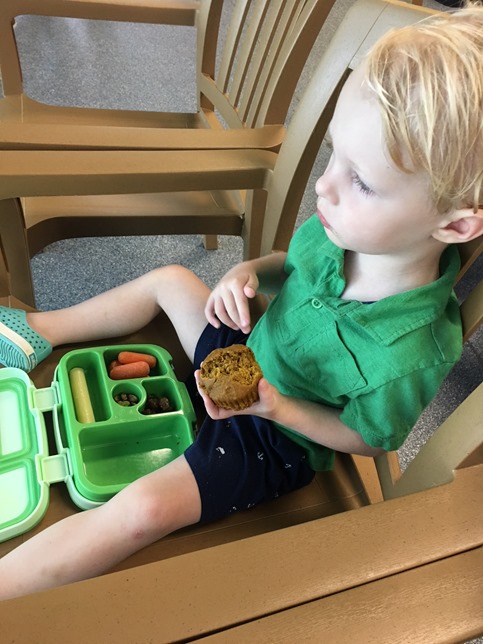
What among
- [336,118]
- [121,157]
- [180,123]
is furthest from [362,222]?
[180,123]

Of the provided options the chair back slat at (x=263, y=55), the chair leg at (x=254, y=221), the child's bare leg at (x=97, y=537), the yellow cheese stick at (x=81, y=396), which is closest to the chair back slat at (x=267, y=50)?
the chair back slat at (x=263, y=55)

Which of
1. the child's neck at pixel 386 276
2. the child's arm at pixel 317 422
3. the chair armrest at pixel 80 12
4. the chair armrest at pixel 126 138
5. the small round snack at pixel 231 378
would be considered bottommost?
the child's arm at pixel 317 422

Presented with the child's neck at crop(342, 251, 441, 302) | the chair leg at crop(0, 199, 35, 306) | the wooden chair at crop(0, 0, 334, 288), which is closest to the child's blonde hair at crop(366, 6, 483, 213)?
the child's neck at crop(342, 251, 441, 302)

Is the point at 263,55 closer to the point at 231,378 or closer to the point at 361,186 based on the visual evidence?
the point at 361,186

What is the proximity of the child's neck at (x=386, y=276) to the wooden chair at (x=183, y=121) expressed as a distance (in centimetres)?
28

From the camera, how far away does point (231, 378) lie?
0.59m

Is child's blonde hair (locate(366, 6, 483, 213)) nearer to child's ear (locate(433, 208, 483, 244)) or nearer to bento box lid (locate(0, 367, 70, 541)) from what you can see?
child's ear (locate(433, 208, 483, 244))

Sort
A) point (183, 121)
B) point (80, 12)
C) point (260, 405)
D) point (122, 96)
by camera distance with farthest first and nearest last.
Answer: point (122, 96), point (183, 121), point (80, 12), point (260, 405)

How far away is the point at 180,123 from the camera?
1.35 m

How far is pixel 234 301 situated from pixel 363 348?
0.58 ft

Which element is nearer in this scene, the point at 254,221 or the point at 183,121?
the point at 254,221

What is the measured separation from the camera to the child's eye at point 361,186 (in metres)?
0.59

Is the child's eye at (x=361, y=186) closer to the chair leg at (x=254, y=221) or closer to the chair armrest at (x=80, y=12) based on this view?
the chair leg at (x=254, y=221)

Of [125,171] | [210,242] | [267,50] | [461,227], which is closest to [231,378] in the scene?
[461,227]
